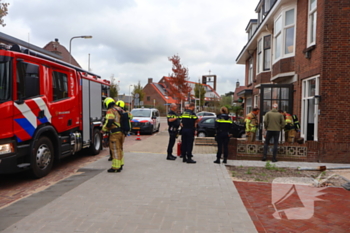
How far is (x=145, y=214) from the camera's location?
13.9 feet

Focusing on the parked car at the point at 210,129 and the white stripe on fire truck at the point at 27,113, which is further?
the parked car at the point at 210,129

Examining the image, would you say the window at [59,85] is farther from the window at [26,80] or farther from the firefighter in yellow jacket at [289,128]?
the firefighter in yellow jacket at [289,128]

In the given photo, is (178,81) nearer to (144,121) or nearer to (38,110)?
(144,121)

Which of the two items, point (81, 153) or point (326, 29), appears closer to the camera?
point (326, 29)

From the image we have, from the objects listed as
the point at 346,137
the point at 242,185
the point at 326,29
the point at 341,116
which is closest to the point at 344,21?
the point at 326,29

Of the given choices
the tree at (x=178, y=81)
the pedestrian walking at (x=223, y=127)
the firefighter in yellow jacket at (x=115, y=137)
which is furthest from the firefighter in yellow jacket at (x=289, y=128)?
the tree at (x=178, y=81)

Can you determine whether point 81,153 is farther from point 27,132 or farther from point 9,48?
point 9,48

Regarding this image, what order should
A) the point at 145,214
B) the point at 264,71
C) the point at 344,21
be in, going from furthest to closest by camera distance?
the point at 264,71
the point at 344,21
the point at 145,214

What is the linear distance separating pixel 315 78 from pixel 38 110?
837cm

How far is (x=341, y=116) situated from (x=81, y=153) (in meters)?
8.74

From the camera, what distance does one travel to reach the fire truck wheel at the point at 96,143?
9.90 m

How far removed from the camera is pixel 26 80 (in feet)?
19.6

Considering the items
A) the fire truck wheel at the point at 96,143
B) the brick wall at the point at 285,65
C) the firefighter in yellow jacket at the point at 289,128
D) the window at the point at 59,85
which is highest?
the brick wall at the point at 285,65

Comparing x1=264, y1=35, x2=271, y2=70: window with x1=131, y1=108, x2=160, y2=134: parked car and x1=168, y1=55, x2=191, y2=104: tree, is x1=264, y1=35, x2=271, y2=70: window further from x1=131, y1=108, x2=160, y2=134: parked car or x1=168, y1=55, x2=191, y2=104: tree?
x1=168, y1=55, x2=191, y2=104: tree
